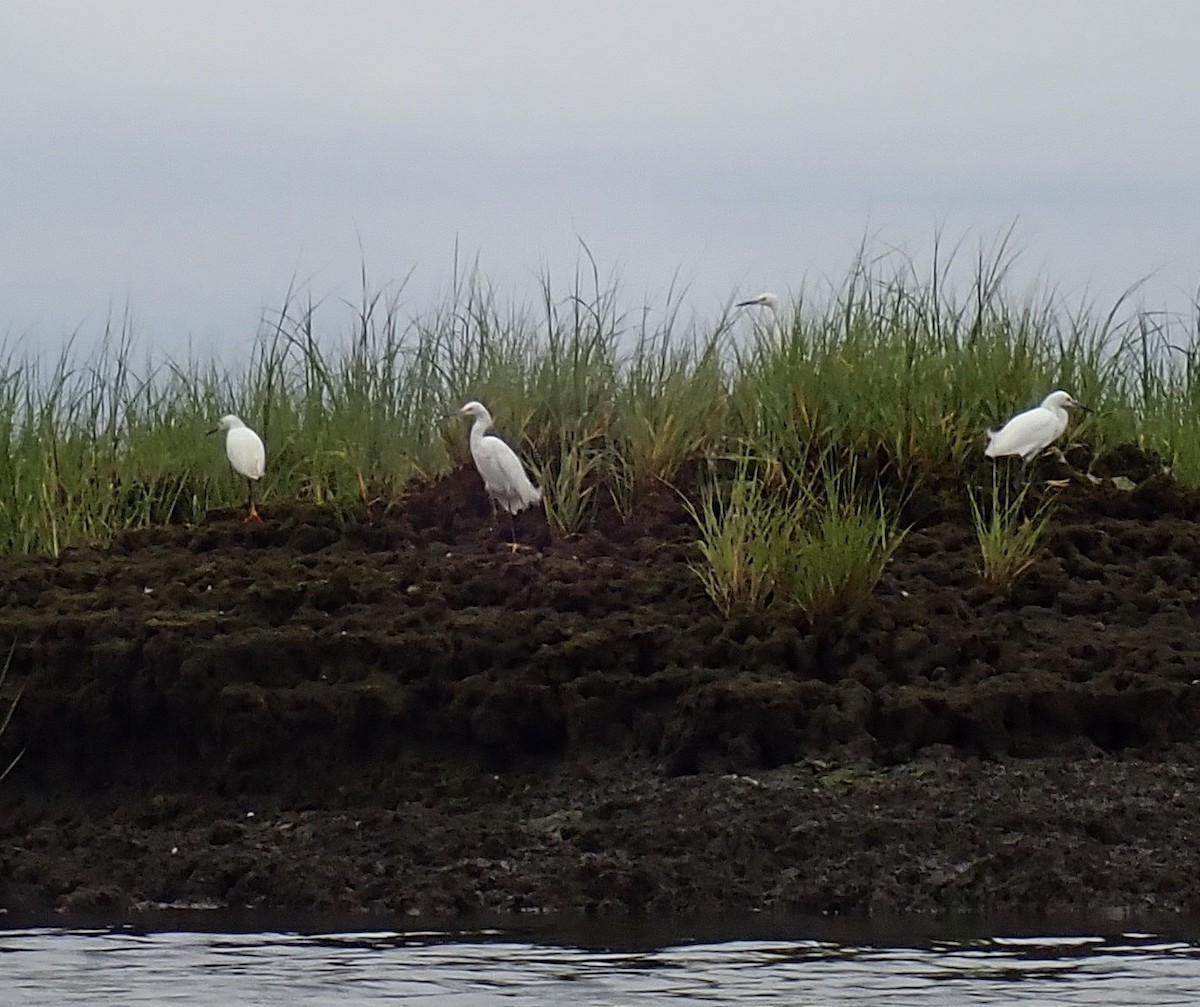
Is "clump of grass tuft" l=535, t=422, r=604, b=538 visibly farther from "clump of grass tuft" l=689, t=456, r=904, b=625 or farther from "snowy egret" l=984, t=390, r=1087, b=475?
"snowy egret" l=984, t=390, r=1087, b=475

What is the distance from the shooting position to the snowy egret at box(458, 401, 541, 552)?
9.38m

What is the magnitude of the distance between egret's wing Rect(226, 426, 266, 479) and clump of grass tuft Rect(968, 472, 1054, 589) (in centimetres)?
334

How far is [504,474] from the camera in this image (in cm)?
940

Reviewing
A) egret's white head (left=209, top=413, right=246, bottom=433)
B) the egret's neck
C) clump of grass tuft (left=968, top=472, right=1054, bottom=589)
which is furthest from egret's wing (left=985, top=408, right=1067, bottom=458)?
egret's white head (left=209, top=413, right=246, bottom=433)

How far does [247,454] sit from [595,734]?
120 inches

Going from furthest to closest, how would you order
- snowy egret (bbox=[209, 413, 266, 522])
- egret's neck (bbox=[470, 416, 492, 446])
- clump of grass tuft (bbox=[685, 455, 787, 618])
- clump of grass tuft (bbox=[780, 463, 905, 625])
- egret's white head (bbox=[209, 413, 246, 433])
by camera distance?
egret's white head (bbox=[209, 413, 246, 433]), snowy egret (bbox=[209, 413, 266, 522]), egret's neck (bbox=[470, 416, 492, 446]), clump of grass tuft (bbox=[685, 455, 787, 618]), clump of grass tuft (bbox=[780, 463, 905, 625])

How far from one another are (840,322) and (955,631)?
2906 mm

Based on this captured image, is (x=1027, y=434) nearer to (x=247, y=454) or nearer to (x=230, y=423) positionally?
(x=247, y=454)

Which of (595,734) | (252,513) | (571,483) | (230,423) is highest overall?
(230,423)

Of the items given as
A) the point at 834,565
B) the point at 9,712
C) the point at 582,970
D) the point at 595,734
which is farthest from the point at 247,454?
the point at 582,970

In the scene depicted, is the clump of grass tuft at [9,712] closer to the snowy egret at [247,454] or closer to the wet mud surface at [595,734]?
the wet mud surface at [595,734]

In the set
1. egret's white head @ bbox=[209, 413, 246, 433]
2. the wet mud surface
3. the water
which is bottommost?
the water

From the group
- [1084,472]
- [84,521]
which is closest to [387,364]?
[84,521]

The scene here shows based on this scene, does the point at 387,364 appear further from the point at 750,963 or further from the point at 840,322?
the point at 750,963
